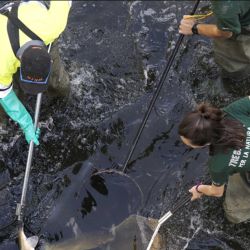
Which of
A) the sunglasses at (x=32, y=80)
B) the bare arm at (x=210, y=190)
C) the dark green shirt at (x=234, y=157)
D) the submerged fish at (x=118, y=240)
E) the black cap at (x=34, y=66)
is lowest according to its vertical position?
the submerged fish at (x=118, y=240)

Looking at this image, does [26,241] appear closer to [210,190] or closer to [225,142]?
[210,190]

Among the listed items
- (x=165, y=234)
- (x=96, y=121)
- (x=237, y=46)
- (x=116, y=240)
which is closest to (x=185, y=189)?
(x=165, y=234)

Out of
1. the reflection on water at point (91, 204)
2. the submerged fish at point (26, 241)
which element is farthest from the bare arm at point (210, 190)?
the submerged fish at point (26, 241)

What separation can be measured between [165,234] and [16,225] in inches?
60.1

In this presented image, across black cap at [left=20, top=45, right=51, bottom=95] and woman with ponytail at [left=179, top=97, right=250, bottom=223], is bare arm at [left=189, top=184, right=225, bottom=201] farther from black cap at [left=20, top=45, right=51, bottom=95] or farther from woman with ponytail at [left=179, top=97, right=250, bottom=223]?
black cap at [left=20, top=45, right=51, bottom=95]

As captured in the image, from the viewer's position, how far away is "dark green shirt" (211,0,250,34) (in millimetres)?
3799

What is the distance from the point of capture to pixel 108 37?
5914 millimetres

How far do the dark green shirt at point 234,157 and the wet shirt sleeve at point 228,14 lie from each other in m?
0.82

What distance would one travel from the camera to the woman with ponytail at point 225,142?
9.90ft

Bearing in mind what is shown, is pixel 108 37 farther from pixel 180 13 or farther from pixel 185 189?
pixel 185 189

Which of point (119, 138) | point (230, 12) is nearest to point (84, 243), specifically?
point (119, 138)

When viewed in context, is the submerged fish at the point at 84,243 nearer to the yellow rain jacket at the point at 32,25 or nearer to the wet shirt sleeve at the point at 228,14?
the yellow rain jacket at the point at 32,25

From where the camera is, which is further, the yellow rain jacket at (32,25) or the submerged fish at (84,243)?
the submerged fish at (84,243)

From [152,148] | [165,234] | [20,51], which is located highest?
[20,51]
